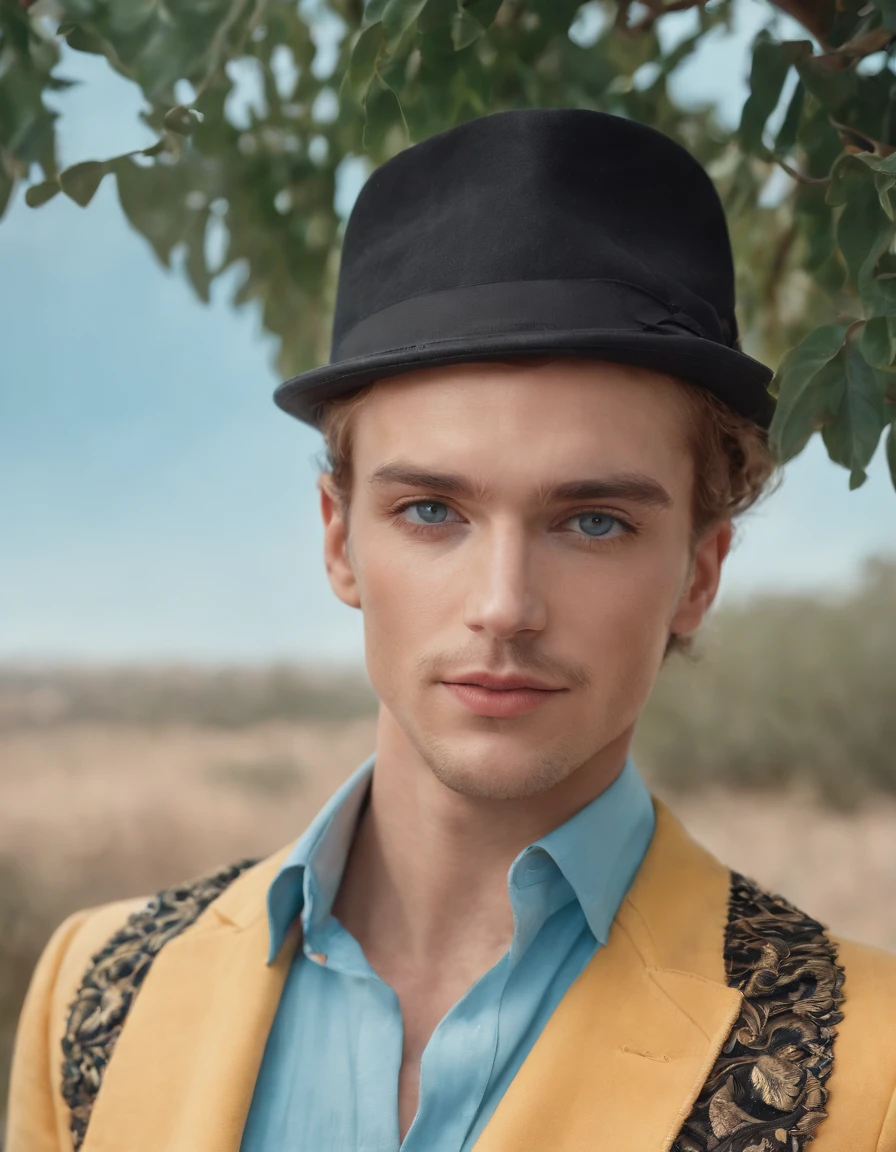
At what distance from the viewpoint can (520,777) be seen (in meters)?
1.23

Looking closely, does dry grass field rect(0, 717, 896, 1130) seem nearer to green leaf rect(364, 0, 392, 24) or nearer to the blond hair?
the blond hair

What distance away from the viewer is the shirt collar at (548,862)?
130 cm

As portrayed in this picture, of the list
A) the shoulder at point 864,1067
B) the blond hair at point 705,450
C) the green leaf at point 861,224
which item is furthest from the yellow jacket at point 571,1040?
the green leaf at point 861,224

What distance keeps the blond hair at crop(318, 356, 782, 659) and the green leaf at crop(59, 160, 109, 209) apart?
0.38 m

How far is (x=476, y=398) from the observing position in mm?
1225

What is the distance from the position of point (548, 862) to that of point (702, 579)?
406mm

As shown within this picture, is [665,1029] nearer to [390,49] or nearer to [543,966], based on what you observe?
[543,966]

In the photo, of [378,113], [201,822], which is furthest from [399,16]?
[201,822]

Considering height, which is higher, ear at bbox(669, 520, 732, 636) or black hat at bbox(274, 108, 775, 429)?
black hat at bbox(274, 108, 775, 429)

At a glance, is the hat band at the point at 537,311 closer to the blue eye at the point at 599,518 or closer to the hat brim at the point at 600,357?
the hat brim at the point at 600,357

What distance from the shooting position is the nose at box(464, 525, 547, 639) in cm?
116

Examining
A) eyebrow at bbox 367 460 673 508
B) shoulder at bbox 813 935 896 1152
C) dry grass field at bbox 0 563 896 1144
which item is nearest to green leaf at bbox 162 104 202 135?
eyebrow at bbox 367 460 673 508

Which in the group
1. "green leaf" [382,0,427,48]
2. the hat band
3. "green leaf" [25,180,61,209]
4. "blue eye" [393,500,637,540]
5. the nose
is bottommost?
the nose

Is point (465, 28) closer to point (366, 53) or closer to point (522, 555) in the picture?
point (366, 53)
